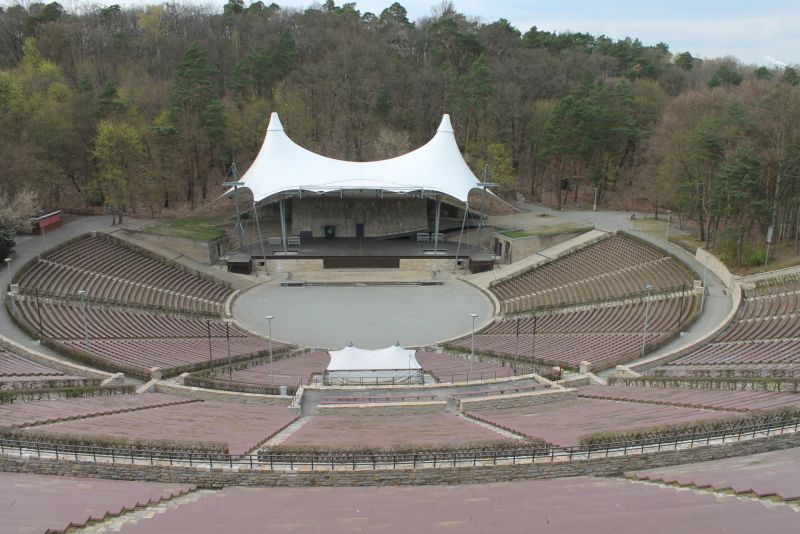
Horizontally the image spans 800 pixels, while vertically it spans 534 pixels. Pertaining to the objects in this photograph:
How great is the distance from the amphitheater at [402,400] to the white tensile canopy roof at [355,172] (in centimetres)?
650

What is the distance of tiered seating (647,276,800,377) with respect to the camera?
19.7 m

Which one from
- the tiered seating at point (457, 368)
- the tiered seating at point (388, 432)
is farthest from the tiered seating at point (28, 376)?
the tiered seating at point (457, 368)

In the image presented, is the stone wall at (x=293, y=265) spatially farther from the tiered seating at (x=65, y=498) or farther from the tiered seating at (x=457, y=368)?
the tiered seating at (x=65, y=498)

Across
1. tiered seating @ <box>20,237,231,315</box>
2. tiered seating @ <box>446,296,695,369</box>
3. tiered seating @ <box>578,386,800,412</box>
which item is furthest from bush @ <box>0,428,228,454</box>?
tiered seating @ <box>20,237,231,315</box>

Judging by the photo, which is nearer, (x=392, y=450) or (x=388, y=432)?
(x=392, y=450)

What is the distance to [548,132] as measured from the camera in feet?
169

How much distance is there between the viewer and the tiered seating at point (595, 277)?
33.6m

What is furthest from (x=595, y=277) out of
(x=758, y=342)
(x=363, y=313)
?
(x=363, y=313)

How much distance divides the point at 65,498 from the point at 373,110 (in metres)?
55.0

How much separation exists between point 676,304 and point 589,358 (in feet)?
28.8

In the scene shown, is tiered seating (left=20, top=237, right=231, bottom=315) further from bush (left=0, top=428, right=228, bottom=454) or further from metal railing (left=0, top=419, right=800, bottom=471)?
metal railing (left=0, top=419, right=800, bottom=471)

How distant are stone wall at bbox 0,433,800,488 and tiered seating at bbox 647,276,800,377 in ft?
32.1

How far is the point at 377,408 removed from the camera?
17.9m

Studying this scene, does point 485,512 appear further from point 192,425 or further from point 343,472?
point 192,425
